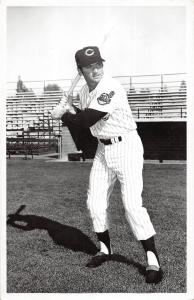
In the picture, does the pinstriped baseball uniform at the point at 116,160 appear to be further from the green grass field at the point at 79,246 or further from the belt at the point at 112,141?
the green grass field at the point at 79,246

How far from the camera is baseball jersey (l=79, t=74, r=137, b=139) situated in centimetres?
273

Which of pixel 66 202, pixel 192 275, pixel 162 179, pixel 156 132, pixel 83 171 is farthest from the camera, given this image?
pixel 156 132

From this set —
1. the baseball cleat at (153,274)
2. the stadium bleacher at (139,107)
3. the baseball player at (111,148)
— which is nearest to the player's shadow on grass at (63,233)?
the baseball cleat at (153,274)

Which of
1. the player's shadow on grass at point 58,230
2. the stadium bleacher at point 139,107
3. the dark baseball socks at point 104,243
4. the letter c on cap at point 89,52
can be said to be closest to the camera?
the letter c on cap at point 89,52

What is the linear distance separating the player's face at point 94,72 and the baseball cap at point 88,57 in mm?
27

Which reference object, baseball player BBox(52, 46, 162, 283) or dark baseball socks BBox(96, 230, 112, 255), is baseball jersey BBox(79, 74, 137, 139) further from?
dark baseball socks BBox(96, 230, 112, 255)

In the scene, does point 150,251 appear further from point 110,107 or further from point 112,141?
point 110,107

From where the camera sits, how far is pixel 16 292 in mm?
2764

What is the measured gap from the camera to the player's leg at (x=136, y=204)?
2.75 metres

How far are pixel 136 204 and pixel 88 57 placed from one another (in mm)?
1025

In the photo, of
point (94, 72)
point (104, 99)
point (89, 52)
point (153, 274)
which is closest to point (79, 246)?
point (153, 274)

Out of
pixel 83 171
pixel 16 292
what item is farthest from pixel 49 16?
pixel 83 171

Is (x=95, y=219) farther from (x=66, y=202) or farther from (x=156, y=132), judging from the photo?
(x=156, y=132)
